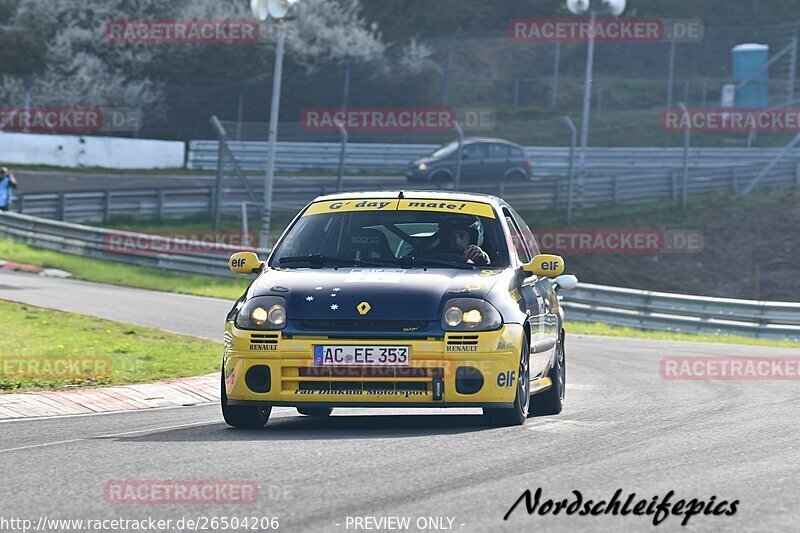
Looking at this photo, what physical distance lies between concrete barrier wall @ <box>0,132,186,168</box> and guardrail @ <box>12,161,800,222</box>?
4.70 meters

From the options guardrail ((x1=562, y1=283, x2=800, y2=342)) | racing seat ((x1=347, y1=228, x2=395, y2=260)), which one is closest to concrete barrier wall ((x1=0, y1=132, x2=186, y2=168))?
guardrail ((x1=562, y1=283, x2=800, y2=342))

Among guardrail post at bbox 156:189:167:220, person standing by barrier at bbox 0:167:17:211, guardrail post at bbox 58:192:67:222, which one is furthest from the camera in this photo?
guardrail post at bbox 156:189:167:220

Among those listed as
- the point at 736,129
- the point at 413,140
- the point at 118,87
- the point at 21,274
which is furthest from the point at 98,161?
the point at 736,129

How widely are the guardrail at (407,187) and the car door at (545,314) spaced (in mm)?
22233

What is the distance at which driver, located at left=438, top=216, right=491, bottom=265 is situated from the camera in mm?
9812

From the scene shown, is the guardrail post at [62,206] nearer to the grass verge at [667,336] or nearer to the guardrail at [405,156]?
the guardrail at [405,156]

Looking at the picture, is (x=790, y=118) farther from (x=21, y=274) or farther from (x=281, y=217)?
(x=21, y=274)

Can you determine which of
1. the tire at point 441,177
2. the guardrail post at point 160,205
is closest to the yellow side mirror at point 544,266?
the guardrail post at point 160,205

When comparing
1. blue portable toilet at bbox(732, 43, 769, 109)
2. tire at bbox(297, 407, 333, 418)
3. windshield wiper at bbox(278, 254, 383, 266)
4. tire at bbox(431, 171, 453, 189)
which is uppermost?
blue portable toilet at bbox(732, 43, 769, 109)

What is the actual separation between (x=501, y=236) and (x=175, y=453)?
3.14 metres

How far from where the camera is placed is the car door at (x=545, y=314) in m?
10.1

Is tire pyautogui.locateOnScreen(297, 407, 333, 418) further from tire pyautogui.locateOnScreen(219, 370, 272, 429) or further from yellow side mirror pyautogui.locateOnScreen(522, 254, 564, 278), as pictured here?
yellow side mirror pyautogui.locateOnScreen(522, 254, 564, 278)

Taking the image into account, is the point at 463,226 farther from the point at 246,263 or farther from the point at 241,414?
the point at 241,414

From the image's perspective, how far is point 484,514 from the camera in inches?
234
